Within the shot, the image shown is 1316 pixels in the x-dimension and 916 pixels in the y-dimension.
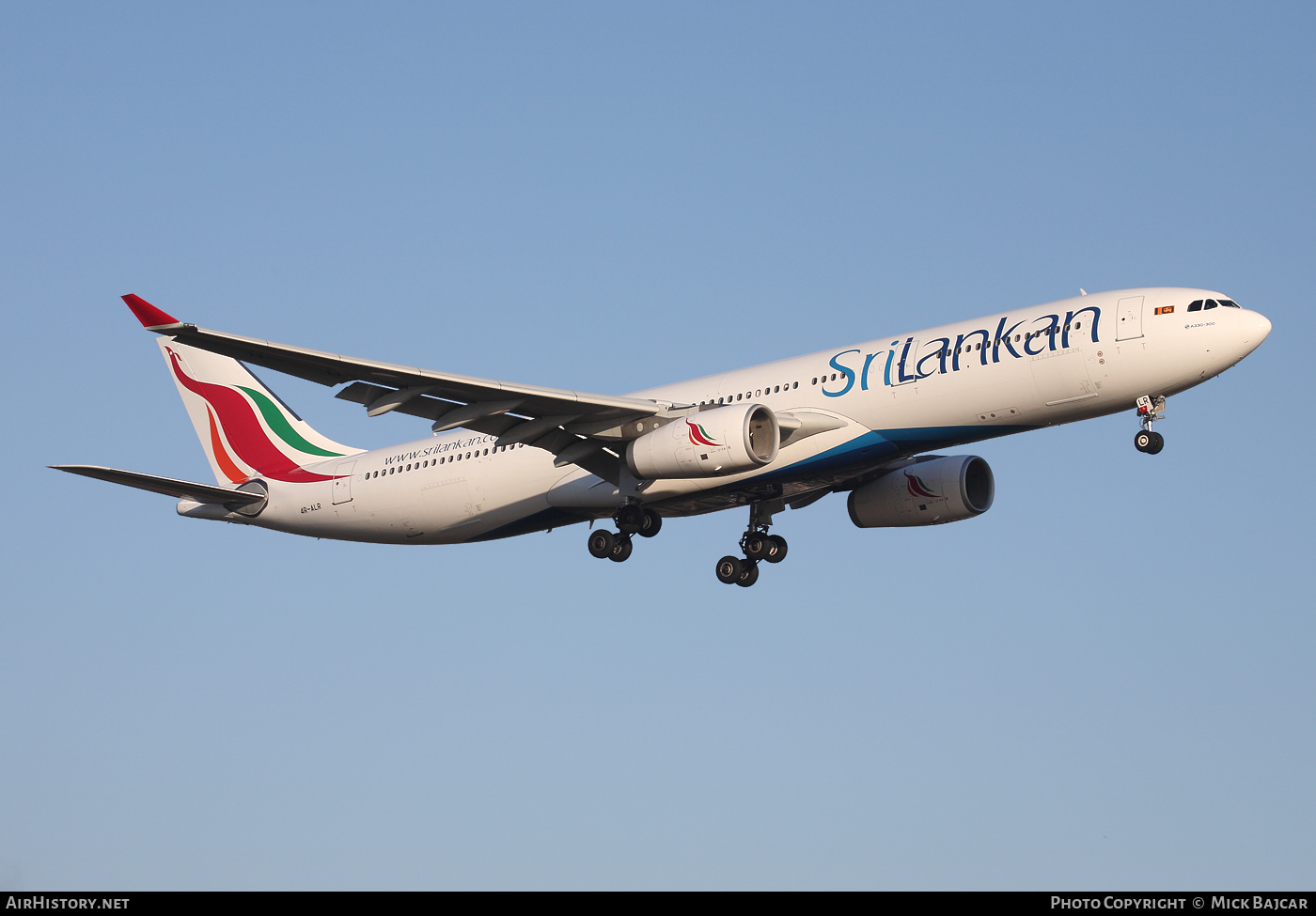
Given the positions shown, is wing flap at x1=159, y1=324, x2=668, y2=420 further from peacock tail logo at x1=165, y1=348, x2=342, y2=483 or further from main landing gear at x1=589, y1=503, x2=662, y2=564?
peacock tail logo at x1=165, y1=348, x2=342, y2=483

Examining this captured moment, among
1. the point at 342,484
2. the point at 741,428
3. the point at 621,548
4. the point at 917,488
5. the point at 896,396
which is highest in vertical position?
the point at 342,484

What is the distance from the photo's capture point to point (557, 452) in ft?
114

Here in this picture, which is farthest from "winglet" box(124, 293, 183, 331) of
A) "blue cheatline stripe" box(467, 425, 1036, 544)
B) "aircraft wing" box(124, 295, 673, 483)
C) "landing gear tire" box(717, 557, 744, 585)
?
"landing gear tire" box(717, 557, 744, 585)

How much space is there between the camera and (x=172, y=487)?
3731 centimetres

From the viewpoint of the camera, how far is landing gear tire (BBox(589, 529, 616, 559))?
36.1 m

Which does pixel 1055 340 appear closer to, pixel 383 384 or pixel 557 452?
pixel 557 452

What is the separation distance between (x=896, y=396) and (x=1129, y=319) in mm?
4966

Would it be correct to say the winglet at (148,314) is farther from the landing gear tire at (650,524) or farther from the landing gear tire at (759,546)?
the landing gear tire at (759,546)

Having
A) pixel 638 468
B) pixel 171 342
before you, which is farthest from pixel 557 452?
pixel 171 342

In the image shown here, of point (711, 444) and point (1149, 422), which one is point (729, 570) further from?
point (1149, 422)

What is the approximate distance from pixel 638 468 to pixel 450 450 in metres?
6.83

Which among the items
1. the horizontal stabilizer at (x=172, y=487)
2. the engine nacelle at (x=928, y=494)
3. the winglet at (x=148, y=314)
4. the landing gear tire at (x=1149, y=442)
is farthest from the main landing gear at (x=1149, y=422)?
the horizontal stabilizer at (x=172, y=487)

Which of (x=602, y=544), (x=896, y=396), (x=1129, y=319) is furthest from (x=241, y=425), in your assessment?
(x=1129, y=319)
